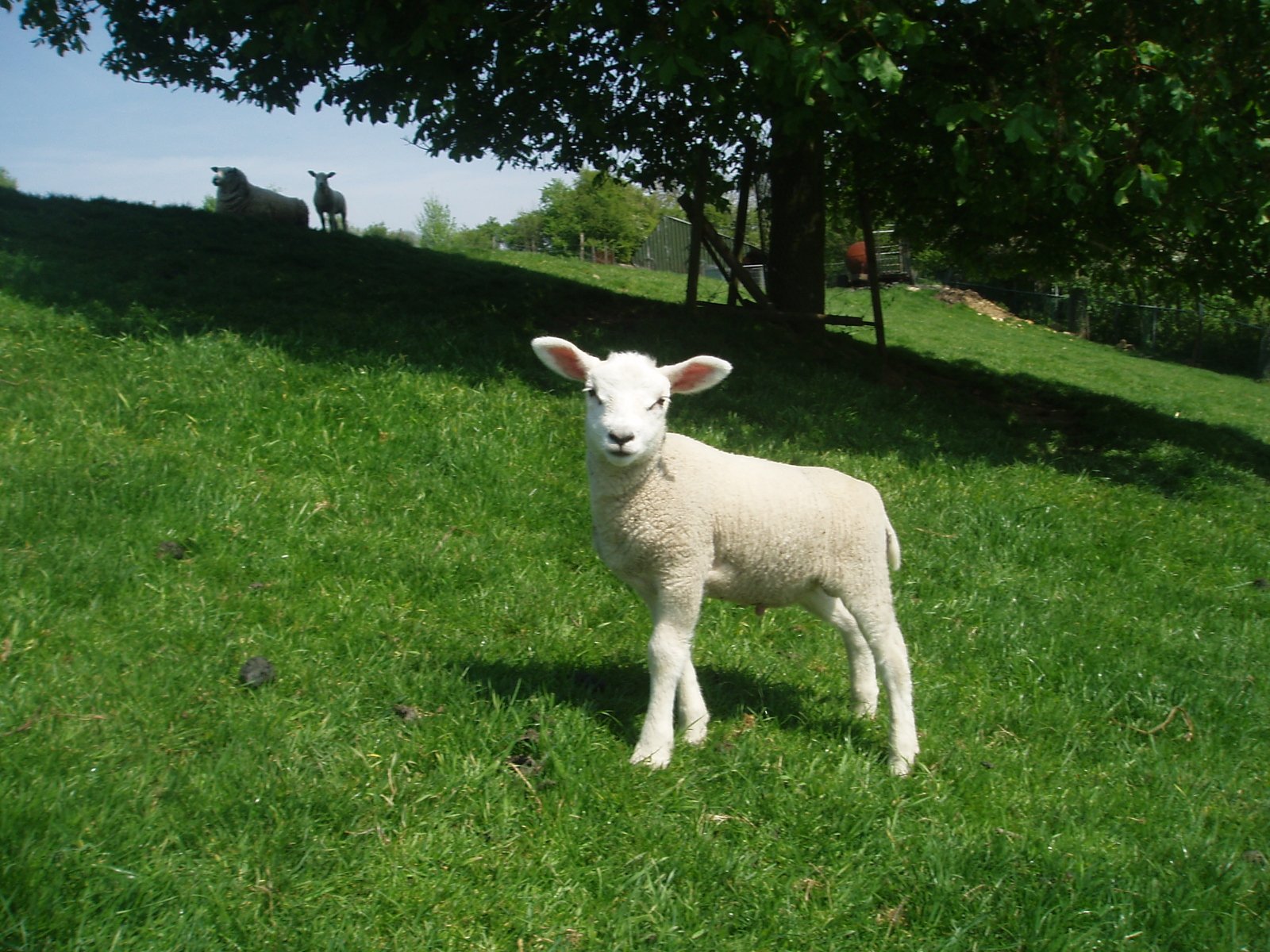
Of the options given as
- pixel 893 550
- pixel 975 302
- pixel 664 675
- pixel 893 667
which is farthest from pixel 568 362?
pixel 975 302

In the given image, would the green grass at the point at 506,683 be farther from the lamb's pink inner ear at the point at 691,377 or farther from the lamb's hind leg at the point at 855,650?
the lamb's pink inner ear at the point at 691,377

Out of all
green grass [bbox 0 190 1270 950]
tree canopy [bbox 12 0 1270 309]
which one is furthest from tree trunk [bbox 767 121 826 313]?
green grass [bbox 0 190 1270 950]

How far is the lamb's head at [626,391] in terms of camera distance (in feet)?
11.5

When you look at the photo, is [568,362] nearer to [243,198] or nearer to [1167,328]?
[243,198]

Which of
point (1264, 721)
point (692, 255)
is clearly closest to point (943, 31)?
point (692, 255)

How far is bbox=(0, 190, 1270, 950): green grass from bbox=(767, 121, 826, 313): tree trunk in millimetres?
3263

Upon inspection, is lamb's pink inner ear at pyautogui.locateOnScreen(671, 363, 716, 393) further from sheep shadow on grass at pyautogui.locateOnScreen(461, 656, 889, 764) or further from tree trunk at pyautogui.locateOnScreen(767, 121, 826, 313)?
tree trunk at pyautogui.locateOnScreen(767, 121, 826, 313)

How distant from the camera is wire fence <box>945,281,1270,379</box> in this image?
2614cm

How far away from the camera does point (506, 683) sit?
4047mm

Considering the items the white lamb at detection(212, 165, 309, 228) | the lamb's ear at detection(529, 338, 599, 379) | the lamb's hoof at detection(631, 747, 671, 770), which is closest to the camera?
the lamb's hoof at detection(631, 747, 671, 770)

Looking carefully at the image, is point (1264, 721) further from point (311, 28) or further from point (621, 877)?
point (311, 28)

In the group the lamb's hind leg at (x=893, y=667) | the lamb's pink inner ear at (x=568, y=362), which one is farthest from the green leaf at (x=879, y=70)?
the lamb's hind leg at (x=893, y=667)

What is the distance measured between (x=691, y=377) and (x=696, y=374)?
0.09ft

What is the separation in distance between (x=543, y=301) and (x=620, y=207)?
39.3 m
